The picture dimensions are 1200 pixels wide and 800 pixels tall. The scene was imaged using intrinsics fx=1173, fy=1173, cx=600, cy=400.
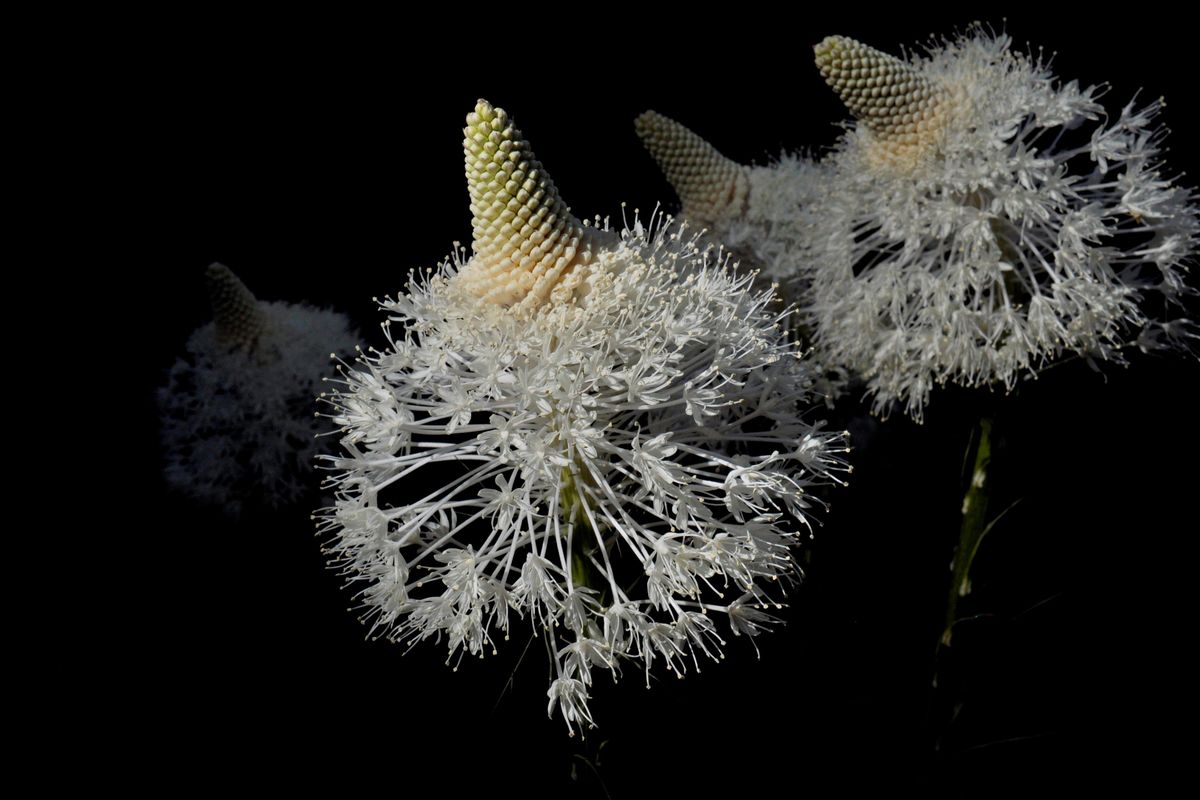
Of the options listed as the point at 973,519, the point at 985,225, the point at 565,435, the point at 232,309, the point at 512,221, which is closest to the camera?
the point at 565,435

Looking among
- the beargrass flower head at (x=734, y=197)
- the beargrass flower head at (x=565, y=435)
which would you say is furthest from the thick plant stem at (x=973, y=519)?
the beargrass flower head at (x=565, y=435)

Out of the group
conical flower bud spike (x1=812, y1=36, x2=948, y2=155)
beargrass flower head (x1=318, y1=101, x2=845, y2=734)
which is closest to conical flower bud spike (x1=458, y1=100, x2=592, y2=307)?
beargrass flower head (x1=318, y1=101, x2=845, y2=734)

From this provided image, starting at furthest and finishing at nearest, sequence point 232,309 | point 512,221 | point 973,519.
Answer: point 232,309
point 973,519
point 512,221

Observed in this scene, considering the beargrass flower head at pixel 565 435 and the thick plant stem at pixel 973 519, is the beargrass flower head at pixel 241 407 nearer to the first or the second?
the beargrass flower head at pixel 565 435

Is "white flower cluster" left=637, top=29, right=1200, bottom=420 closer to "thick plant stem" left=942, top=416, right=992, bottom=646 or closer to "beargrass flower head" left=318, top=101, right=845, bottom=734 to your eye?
"thick plant stem" left=942, top=416, right=992, bottom=646

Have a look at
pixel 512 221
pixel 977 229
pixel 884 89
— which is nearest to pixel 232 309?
pixel 512 221

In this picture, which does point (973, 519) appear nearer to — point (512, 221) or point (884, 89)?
point (884, 89)

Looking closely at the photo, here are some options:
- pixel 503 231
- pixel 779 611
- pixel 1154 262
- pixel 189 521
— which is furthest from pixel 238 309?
pixel 1154 262
